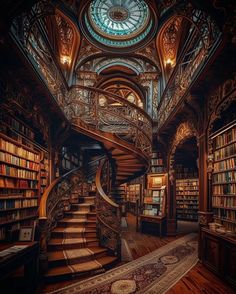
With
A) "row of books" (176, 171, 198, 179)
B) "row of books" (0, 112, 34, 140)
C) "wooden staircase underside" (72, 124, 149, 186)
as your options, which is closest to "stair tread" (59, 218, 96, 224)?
"wooden staircase underside" (72, 124, 149, 186)

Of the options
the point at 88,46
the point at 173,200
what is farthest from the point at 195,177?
the point at 88,46

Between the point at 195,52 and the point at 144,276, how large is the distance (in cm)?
454

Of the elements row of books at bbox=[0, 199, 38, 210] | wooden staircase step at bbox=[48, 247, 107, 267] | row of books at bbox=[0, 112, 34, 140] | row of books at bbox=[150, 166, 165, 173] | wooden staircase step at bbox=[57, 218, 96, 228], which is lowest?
wooden staircase step at bbox=[48, 247, 107, 267]

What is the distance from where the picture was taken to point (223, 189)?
4.06 meters

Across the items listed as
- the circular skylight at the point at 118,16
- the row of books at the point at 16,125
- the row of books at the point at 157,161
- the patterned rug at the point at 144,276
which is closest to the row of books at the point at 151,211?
the row of books at the point at 157,161

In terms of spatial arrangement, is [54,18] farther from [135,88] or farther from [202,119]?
[202,119]

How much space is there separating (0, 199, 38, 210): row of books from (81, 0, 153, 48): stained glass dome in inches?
258

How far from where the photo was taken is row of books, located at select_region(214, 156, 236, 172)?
12.5 feet

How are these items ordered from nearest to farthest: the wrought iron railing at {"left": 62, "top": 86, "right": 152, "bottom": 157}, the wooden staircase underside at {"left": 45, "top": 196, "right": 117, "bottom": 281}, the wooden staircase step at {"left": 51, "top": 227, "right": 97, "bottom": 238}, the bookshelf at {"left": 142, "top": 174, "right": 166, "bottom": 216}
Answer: the wooden staircase underside at {"left": 45, "top": 196, "right": 117, "bottom": 281}
the wooden staircase step at {"left": 51, "top": 227, "right": 97, "bottom": 238}
the wrought iron railing at {"left": 62, "top": 86, "right": 152, "bottom": 157}
the bookshelf at {"left": 142, "top": 174, "right": 166, "bottom": 216}

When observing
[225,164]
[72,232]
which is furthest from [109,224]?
[225,164]

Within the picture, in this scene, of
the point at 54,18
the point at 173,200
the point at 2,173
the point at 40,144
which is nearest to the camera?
the point at 2,173

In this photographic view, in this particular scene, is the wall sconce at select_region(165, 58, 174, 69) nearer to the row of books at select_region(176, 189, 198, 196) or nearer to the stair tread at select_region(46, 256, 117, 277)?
the row of books at select_region(176, 189, 198, 196)

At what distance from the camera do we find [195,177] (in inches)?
403

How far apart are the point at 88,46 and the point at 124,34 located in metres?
1.55
